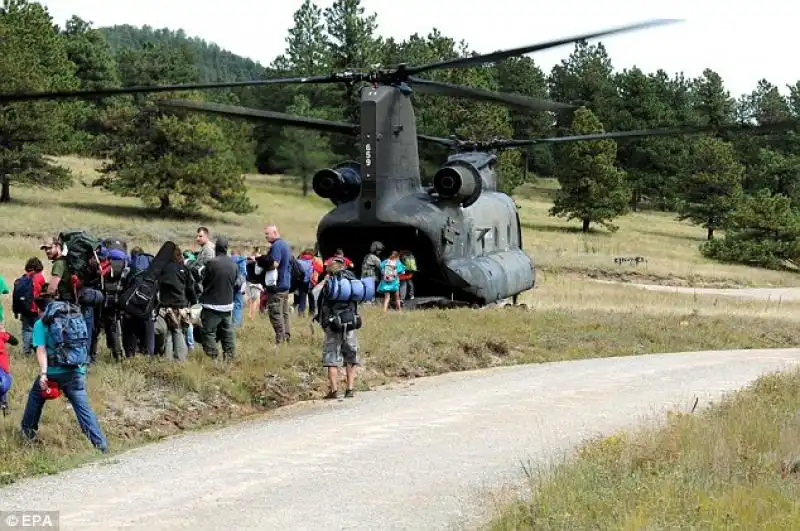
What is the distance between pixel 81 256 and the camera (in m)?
12.9

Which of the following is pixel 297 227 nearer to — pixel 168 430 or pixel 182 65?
pixel 182 65

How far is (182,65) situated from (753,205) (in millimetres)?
41275

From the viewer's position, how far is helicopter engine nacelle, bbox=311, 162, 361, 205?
2192cm

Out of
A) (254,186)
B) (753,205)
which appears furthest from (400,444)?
(254,186)

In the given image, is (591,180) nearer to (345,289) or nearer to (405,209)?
(405,209)

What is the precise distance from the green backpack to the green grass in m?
6.45

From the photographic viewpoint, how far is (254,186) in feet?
254

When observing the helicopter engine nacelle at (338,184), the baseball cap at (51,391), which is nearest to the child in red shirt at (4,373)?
the baseball cap at (51,391)

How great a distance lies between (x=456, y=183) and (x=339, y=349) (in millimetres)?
8618

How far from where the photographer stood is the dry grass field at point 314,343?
12.2 meters

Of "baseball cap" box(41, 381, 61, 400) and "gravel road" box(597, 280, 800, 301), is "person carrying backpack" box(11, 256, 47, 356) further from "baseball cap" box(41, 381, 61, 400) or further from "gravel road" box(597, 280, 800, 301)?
"gravel road" box(597, 280, 800, 301)

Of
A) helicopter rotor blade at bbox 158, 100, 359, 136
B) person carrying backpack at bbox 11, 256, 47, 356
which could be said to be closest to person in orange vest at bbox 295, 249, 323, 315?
helicopter rotor blade at bbox 158, 100, 359, 136

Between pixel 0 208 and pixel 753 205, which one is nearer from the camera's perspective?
pixel 0 208

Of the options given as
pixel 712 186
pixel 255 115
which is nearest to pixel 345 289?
pixel 255 115
